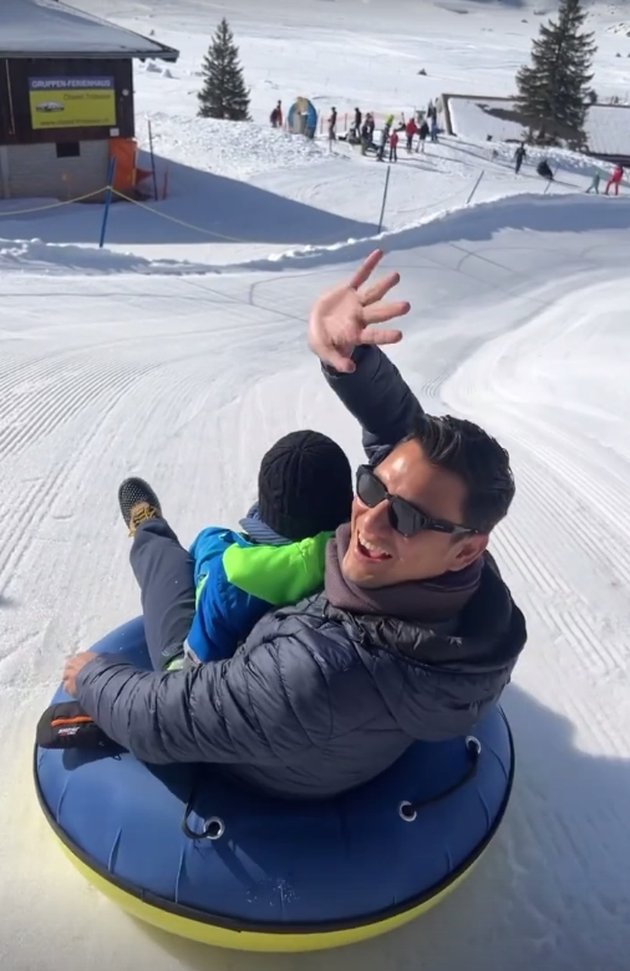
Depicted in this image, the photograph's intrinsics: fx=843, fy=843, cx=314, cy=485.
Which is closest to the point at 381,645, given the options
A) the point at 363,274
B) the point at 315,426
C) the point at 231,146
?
the point at 363,274

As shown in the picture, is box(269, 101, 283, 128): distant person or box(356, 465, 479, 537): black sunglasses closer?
box(356, 465, 479, 537): black sunglasses

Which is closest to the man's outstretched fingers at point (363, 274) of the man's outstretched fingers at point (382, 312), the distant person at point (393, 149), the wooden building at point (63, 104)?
the man's outstretched fingers at point (382, 312)

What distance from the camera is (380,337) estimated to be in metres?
2.39

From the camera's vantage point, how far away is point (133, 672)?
98.4 inches

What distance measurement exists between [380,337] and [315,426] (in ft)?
13.5

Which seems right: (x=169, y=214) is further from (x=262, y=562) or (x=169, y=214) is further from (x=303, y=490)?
(x=262, y=562)

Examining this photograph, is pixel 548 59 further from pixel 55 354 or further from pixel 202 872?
pixel 202 872

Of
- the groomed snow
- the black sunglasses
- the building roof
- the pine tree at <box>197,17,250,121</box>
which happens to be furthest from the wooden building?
the black sunglasses

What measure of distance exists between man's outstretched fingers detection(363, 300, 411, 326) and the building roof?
19.2 metres

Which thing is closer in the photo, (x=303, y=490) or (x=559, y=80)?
(x=303, y=490)

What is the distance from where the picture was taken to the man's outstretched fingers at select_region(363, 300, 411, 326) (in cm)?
234

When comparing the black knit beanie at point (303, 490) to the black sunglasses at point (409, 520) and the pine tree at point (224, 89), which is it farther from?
the pine tree at point (224, 89)

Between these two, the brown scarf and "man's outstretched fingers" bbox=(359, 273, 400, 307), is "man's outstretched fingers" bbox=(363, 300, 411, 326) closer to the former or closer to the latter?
"man's outstretched fingers" bbox=(359, 273, 400, 307)

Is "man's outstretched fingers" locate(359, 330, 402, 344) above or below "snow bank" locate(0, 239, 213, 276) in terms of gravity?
above
